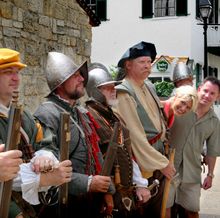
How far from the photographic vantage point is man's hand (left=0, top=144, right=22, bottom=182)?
214 cm

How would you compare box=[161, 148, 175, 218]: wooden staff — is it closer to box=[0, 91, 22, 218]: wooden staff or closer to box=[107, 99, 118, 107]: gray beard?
box=[107, 99, 118, 107]: gray beard

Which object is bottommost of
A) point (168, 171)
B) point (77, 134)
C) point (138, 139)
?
point (168, 171)

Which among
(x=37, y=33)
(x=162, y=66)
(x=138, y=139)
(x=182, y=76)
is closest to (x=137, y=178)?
(x=138, y=139)

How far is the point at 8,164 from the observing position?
2.15 metres

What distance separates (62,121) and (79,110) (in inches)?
27.8

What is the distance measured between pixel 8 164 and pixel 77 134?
1.04 meters

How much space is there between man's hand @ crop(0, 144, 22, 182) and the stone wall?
2.89 m

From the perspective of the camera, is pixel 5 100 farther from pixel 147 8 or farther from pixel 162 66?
pixel 147 8

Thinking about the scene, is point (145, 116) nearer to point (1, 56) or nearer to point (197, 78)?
point (1, 56)

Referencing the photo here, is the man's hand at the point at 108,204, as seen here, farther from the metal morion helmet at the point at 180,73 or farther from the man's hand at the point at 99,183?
the metal morion helmet at the point at 180,73

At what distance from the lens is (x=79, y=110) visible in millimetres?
3359

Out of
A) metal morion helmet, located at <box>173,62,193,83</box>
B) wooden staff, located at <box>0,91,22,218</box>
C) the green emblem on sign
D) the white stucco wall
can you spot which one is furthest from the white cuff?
the white stucco wall

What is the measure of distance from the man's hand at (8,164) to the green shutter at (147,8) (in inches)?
623

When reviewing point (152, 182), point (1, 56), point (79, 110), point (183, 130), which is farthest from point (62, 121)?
point (183, 130)
